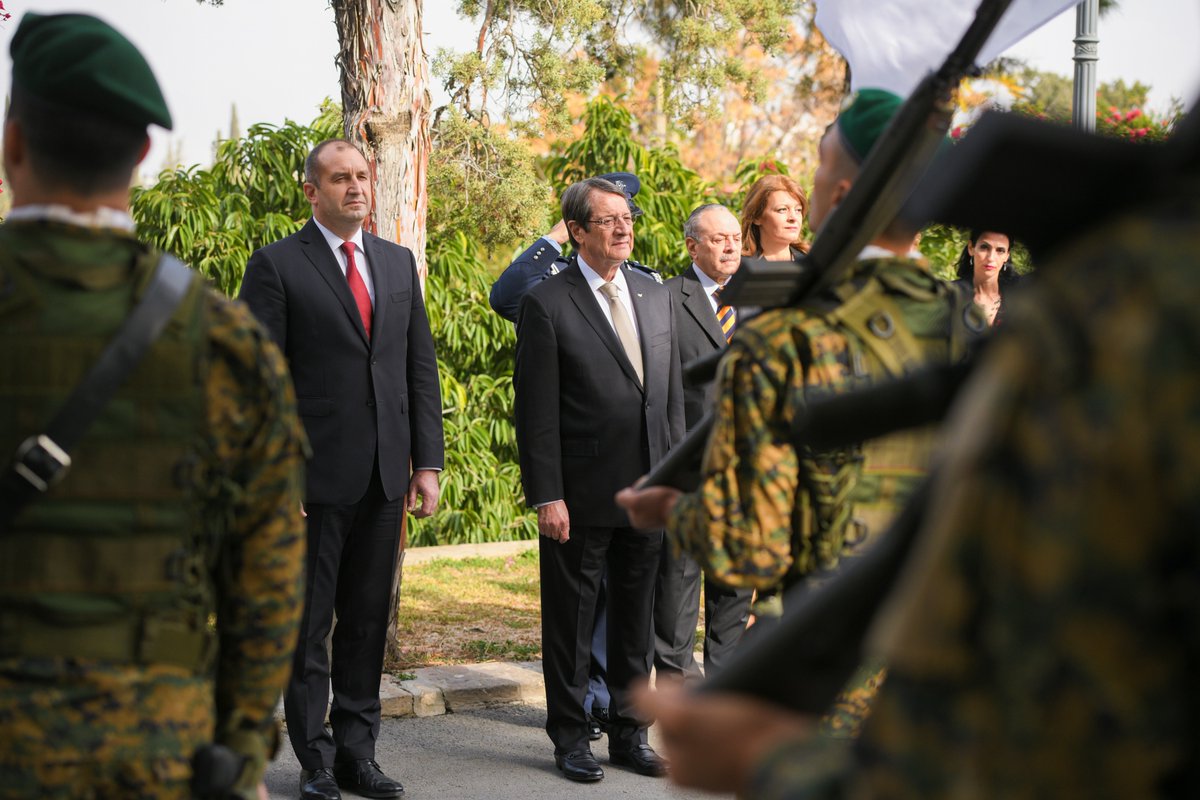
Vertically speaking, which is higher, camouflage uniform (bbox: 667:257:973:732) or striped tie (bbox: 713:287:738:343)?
striped tie (bbox: 713:287:738:343)

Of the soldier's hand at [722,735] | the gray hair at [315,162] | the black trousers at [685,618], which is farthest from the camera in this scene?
the black trousers at [685,618]

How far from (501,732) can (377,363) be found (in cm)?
202

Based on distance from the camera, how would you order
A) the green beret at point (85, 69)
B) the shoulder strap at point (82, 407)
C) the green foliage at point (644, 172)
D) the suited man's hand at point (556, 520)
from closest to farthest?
the shoulder strap at point (82, 407)
the green beret at point (85, 69)
the suited man's hand at point (556, 520)
the green foliage at point (644, 172)

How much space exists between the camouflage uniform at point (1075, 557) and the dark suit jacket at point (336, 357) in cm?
440

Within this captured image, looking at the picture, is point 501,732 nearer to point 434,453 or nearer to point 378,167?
point 434,453

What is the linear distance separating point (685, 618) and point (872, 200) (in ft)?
13.3

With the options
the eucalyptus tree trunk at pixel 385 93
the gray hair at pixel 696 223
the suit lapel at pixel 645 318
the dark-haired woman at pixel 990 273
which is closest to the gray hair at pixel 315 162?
the eucalyptus tree trunk at pixel 385 93

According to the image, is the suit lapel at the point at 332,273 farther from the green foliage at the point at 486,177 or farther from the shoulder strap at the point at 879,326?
the green foliage at the point at 486,177

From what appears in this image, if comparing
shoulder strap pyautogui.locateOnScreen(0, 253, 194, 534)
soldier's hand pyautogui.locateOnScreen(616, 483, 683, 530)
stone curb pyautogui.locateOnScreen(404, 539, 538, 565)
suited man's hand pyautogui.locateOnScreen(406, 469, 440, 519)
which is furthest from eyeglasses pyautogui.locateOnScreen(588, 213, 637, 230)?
stone curb pyautogui.locateOnScreen(404, 539, 538, 565)

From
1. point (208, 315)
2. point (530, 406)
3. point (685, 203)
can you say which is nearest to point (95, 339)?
point (208, 315)

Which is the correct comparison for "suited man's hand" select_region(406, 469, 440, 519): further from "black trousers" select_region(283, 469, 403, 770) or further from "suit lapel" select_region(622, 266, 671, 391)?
"suit lapel" select_region(622, 266, 671, 391)

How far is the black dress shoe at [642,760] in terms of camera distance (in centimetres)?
563

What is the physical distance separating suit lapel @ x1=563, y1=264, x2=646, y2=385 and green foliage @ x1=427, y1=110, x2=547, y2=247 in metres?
4.03

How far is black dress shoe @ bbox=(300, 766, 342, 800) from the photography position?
5020 millimetres
